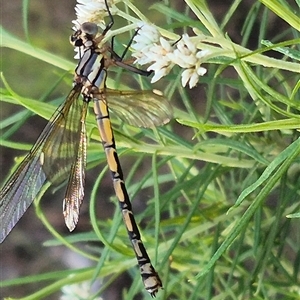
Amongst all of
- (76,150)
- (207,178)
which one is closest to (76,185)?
(76,150)

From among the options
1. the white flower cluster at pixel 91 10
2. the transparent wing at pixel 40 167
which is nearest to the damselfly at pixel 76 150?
the transparent wing at pixel 40 167

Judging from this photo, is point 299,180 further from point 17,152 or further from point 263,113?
point 17,152

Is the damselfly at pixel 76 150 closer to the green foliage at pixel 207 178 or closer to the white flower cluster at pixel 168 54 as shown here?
the green foliage at pixel 207 178

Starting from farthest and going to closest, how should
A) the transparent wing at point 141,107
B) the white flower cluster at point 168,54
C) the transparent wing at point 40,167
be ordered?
the transparent wing at point 40,167
the transparent wing at point 141,107
the white flower cluster at point 168,54

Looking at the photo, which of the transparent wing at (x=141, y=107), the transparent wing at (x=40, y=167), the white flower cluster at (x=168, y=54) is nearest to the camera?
the white flower cluster at (x=168, y=54)

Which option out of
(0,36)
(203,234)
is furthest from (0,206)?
(203,234)

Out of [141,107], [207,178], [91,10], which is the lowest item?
[207,178]

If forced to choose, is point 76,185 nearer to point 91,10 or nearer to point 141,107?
point 141,107

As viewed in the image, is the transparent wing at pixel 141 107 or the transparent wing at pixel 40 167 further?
the transparent wing at pixel 40 167
